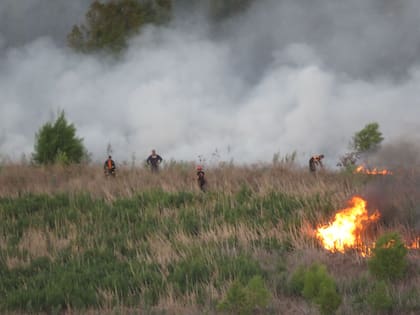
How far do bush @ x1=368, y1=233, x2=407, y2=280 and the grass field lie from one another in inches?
6.3

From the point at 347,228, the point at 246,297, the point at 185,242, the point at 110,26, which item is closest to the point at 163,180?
the point at 185,242

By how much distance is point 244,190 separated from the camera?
1461 cm

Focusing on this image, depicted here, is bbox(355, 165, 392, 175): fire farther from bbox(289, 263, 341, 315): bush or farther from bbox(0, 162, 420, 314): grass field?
bbox(289, 263, 341, 315): bush

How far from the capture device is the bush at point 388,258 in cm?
752

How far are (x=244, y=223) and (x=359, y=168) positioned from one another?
569cm

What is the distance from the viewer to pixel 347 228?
33.8 feet

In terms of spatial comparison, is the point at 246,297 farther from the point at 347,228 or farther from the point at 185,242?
the point at 347,228

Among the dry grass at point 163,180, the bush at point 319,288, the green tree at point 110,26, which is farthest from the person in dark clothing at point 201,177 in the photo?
the green tree at point 110,26

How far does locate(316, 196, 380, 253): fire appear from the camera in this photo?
9695 millimetres

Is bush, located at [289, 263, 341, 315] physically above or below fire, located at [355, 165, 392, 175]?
below

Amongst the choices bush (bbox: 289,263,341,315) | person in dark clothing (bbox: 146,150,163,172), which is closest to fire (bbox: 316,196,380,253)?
bush (bbox: 289,263,341,315)

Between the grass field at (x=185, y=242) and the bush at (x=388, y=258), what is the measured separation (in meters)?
0.16

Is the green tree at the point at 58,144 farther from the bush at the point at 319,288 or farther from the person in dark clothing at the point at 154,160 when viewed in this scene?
the bush at the point at 319,288

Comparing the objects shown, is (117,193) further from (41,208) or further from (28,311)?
(28,311)
